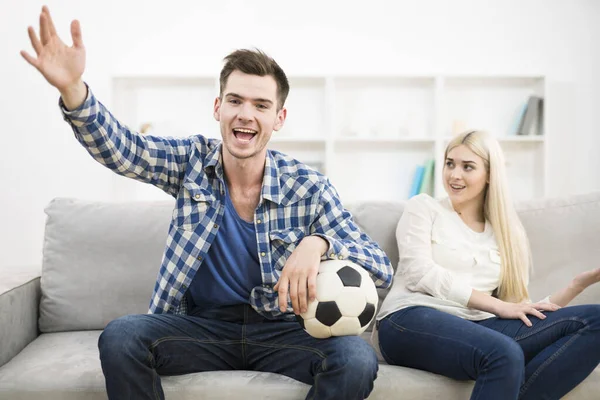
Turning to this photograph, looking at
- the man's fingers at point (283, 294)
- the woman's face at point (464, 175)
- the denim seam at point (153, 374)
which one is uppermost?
the woman's face at point (464, 175)

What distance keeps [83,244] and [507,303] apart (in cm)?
139

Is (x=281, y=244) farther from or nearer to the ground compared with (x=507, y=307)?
farther from the ground

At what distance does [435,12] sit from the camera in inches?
175

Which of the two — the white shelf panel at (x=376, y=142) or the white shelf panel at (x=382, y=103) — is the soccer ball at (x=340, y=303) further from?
the white shelf panel at (x=382, y=103)

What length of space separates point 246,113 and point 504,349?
0.91 metres

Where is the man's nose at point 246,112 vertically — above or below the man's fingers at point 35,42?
below

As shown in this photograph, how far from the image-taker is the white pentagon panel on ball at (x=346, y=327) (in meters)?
1.49

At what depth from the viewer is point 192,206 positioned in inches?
69.2

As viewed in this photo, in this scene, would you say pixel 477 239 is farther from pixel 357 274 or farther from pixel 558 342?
pixel 357 274

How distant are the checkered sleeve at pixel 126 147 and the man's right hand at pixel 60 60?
0.04m

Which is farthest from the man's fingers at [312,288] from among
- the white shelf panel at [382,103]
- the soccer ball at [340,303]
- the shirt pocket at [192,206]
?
the white shelf panel at [382,103]

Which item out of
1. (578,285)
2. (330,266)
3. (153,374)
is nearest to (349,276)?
(330,266)

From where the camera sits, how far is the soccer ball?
147 centimetres

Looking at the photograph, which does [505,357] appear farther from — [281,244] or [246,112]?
[246,112]
